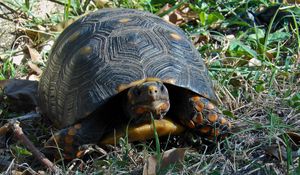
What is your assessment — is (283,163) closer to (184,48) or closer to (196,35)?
(184,48)

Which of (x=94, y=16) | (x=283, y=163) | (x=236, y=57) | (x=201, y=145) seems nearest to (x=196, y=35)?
(x=236, y=57)

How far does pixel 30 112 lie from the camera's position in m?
4.15

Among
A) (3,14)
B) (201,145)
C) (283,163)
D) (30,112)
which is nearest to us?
(283,163)

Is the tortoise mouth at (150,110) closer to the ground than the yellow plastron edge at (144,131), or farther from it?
farther from it

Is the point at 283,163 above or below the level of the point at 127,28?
below

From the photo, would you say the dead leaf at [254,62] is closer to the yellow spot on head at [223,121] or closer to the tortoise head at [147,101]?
the yellow spot on head at [223,121]

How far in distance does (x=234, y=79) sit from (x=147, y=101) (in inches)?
41.6

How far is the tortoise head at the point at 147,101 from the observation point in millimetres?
3199

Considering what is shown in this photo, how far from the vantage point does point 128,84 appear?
10.8ft

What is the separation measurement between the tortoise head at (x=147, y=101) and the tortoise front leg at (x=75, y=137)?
8.2 inches

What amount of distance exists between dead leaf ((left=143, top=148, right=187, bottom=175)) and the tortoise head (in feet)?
0.78

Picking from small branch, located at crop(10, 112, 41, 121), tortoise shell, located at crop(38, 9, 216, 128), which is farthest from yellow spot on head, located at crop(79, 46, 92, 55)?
small branch, located at crop(10, 112, 41, 121)

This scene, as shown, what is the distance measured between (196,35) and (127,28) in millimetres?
1200

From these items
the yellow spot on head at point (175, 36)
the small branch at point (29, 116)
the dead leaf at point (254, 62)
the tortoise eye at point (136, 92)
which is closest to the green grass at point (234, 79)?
the dead leaf at point (254, 62)
